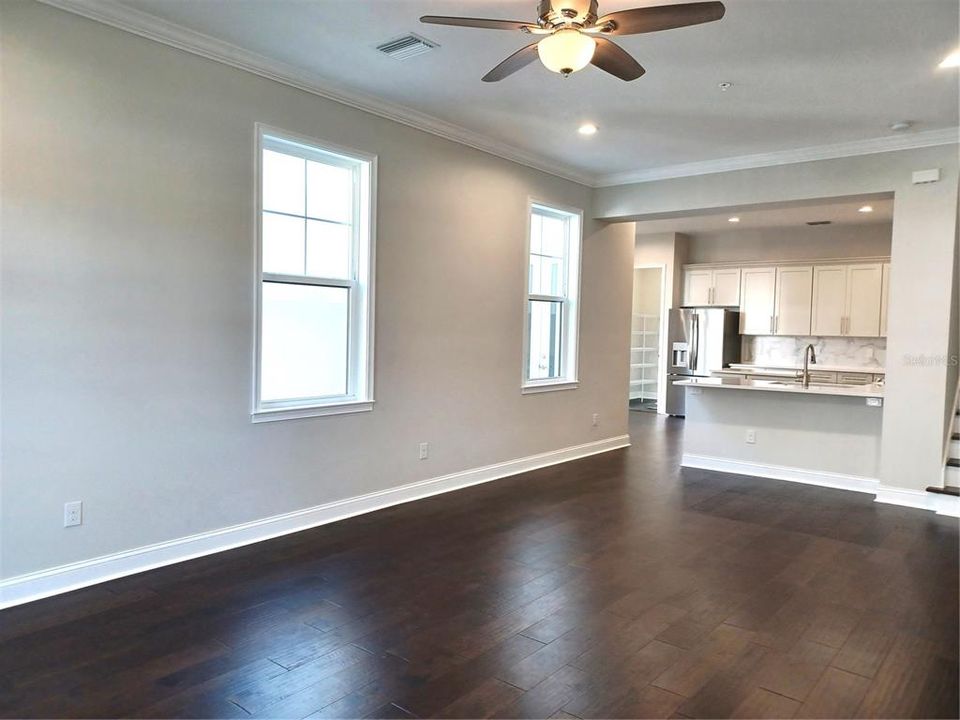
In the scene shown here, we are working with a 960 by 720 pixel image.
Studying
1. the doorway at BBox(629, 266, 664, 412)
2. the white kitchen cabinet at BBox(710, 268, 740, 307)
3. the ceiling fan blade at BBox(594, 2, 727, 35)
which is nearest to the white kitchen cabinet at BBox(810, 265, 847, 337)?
the white kitchen cabinet at BBox(710, 268, 740, 307)

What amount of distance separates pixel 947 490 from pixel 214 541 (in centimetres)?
507

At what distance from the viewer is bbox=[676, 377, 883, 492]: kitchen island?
5.41 meters

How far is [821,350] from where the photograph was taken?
29.2 feet

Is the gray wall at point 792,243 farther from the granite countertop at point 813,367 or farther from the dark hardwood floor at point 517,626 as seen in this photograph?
the dark hardwood floor at point 517,626

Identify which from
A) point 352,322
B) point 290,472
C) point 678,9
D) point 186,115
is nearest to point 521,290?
point 352,322

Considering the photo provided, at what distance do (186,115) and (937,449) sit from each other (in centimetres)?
558

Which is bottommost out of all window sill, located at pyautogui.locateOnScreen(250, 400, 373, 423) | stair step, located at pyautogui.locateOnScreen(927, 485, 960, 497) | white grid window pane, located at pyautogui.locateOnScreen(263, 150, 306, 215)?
stair step, located at pyautogui.locateOnScreen(927, 485, 960, 497)

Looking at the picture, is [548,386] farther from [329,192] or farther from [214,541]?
[214,541]

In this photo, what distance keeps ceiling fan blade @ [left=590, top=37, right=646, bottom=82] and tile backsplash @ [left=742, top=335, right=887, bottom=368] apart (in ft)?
22.3

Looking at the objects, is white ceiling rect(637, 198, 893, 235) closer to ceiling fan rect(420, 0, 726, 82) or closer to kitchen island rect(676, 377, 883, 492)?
kitchen island rect(676, 377, 883, 492)

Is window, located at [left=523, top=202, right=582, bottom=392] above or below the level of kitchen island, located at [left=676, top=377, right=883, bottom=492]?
above

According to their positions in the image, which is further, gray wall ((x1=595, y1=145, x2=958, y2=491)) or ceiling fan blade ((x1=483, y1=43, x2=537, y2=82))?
gray wall ((x1=595, y1=145, x2=958, y2=491))

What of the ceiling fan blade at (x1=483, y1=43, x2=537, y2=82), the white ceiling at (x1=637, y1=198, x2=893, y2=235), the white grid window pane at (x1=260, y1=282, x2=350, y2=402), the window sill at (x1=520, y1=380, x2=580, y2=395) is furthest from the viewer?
the white ceiling at (x1=637, y1=198, x2=893, y2=235)

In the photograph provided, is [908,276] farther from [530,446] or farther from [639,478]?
[530,446]
